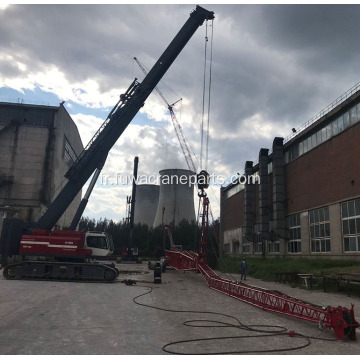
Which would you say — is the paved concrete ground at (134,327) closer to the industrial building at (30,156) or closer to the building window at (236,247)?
the building window at (236,247)

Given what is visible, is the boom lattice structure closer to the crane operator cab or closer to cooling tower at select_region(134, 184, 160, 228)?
the crane operator cab

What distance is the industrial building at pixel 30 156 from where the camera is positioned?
152ft

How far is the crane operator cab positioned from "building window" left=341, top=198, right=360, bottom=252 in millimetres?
16532

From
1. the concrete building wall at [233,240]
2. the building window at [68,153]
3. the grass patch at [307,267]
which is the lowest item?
the grass patch at [307,267]

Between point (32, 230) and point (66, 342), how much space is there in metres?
16.9

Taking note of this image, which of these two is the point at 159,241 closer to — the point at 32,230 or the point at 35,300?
the point at 32,230

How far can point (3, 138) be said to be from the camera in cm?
4800

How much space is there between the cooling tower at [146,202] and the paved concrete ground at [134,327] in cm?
6457

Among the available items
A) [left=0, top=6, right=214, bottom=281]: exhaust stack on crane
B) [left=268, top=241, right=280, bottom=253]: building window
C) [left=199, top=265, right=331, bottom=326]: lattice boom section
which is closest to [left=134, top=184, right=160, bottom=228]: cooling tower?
[left=268, top=241, right=280, bottom=253]: building window

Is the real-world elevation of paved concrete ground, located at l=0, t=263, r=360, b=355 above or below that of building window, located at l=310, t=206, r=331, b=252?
Answer: below

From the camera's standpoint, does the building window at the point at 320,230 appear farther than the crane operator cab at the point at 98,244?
Yes

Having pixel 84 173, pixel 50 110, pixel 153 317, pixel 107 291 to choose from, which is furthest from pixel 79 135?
pixel 153 317

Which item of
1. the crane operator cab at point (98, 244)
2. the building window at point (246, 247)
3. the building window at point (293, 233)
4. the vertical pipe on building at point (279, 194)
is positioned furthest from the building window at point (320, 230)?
the crane operator cab at point (98, 244)

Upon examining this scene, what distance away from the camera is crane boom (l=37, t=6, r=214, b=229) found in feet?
80.0
